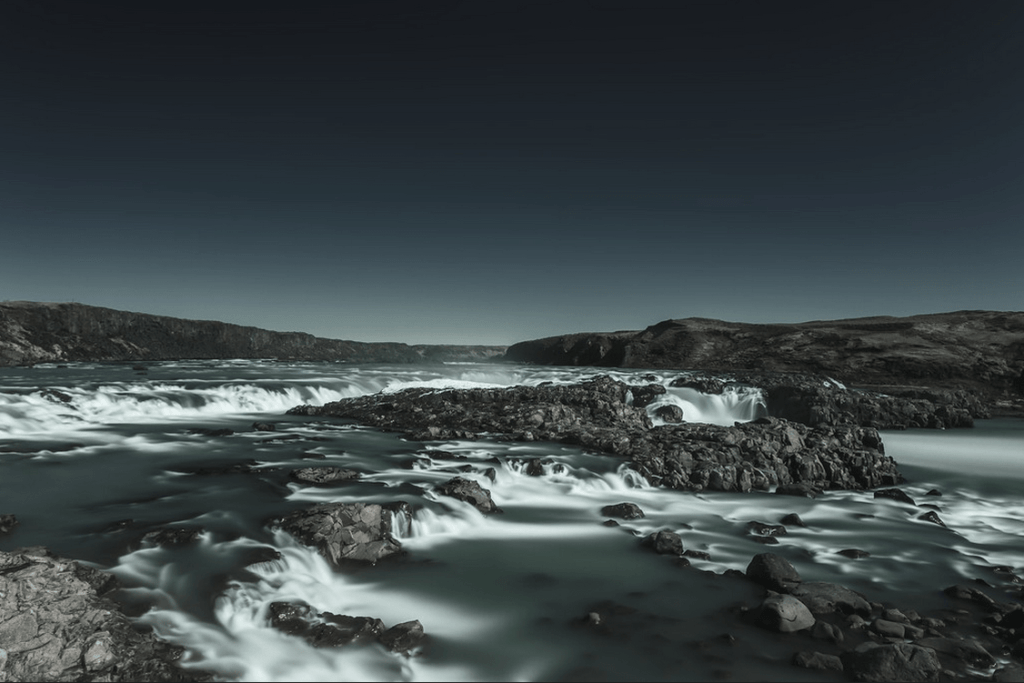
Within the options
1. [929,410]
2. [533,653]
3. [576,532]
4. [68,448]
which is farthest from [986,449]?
[68,448]

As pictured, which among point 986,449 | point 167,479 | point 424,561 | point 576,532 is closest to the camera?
point 424,561

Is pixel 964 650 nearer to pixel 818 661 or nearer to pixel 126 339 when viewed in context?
pixel 818 661

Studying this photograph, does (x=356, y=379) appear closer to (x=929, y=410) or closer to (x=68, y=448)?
(x=68, y=448)

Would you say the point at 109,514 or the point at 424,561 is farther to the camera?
the point at 109,514

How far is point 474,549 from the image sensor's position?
8.70 meters

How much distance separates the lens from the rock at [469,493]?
33.6 feet

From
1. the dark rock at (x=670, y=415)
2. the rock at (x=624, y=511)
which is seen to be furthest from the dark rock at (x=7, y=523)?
the dark rock at (x=670, y=415)

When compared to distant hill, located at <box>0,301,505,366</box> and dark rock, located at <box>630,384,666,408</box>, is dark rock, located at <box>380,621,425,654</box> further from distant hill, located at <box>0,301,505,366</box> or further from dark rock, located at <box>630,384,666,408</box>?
distant hill, located at <box>0,301,505,366</box>

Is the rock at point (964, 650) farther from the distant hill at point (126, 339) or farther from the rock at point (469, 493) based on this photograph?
the distant hill at point (126, 339)

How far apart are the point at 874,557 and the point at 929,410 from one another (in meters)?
25.2

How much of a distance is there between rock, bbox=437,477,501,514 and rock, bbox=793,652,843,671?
6.07 meters

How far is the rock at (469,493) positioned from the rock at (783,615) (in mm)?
5417

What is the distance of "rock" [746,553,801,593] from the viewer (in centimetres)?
715

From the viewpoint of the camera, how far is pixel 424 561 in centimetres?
798
